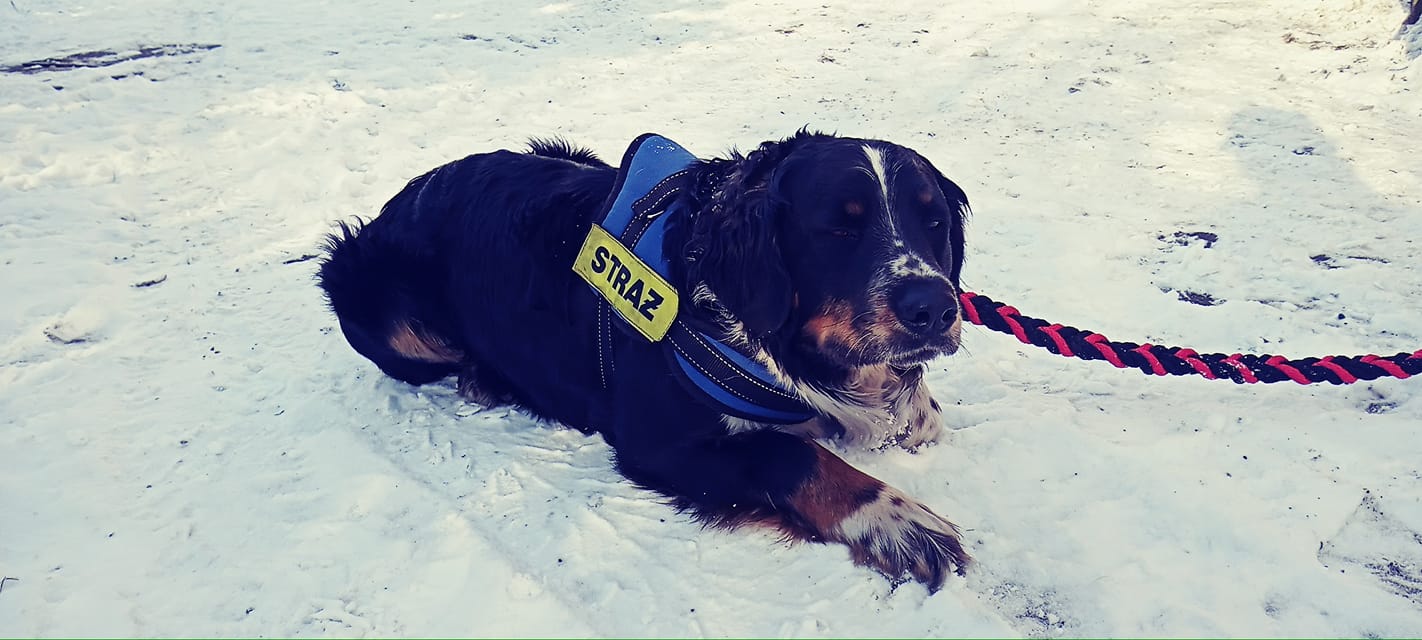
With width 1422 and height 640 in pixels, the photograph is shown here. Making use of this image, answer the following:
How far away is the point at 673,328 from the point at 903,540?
3.46ft

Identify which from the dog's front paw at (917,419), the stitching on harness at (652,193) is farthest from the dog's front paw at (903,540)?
the stitching on harness at (652,193)

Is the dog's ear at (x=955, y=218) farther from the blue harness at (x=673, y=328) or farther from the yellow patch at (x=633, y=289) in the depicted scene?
the yellow patch at (x=633, y=289)

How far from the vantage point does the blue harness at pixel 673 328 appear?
3.12 metres

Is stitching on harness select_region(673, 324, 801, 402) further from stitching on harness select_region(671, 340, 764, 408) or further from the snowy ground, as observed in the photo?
the snowy ground

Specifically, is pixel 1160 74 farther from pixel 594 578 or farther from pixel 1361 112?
pixel 594 578

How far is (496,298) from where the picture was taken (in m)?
3.79

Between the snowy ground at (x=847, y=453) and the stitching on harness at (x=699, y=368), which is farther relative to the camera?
the stitching on harness at (x=699, y=368)

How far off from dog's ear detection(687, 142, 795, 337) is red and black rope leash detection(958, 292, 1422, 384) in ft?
3.79

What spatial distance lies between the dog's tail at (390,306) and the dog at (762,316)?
24 centimetres

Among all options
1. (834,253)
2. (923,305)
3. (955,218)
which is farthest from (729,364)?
(955,218)

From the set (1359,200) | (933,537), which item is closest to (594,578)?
(933,537)

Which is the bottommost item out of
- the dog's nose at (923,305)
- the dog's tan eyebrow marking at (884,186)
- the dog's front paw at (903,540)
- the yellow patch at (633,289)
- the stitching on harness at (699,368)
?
the dog's front paw at (903,540)

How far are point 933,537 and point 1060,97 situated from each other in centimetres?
475

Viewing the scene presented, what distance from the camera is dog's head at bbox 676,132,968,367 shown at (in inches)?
113
